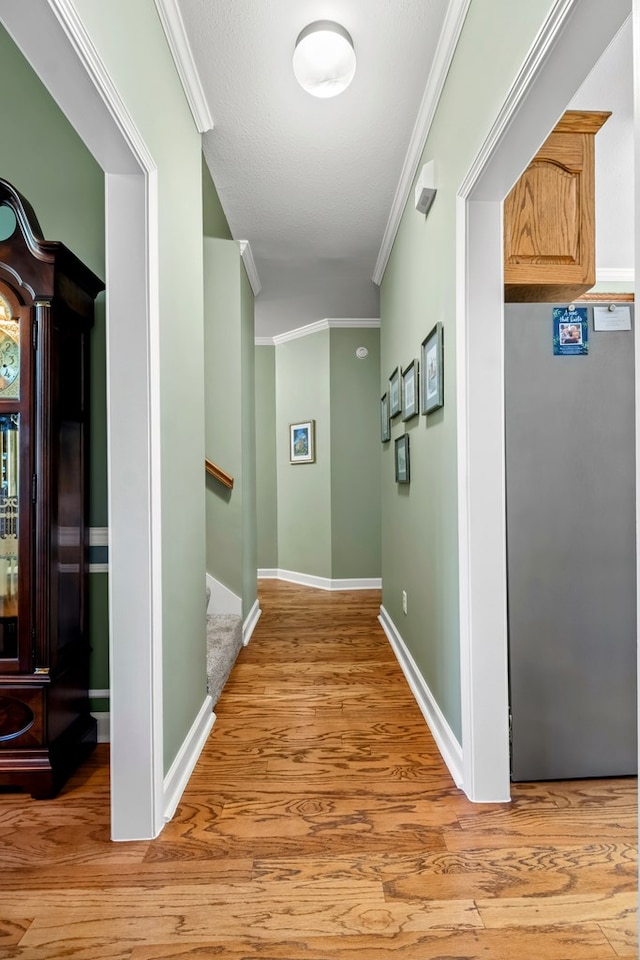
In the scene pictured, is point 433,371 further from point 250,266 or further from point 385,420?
point 250,266

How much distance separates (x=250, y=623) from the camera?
366 cm

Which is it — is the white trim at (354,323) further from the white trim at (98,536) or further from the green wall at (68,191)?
the white trim at (98,536)

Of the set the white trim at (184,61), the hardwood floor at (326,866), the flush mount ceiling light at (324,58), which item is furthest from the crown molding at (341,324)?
the hardwood floor at (326,866)

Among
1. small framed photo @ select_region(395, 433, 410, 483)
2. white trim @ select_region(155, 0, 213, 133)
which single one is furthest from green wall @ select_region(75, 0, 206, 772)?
small framed photo @ select_region(395, 433, 410, 483)

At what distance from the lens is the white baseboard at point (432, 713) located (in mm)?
1831

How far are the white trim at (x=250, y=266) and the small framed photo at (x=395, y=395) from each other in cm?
125

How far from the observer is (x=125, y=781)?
151 centimetres

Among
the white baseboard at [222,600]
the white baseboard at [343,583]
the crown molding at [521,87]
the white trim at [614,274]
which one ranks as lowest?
the white baseboard at [343,583]

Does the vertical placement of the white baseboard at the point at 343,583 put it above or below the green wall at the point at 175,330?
below

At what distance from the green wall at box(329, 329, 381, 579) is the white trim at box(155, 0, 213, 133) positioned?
2955 mm

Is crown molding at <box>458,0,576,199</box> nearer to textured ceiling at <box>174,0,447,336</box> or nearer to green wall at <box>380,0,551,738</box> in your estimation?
green wall at <box>380,0,551,738</box>

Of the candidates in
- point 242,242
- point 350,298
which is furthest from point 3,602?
point 350,298

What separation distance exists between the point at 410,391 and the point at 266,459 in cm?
314

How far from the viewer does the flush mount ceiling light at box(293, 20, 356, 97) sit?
176cm
